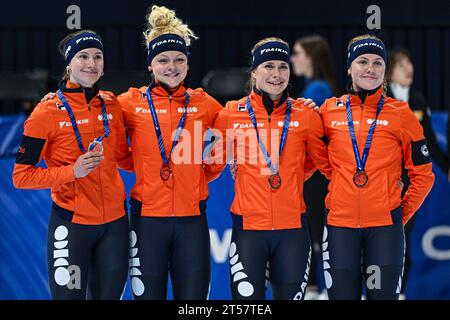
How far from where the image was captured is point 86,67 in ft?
16.8

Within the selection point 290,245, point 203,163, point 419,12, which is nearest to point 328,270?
point 290,245

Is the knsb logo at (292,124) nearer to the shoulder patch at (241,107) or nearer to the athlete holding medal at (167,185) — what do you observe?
the shoulder patch at (241,107)

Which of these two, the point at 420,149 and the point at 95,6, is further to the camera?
the point at 95,6

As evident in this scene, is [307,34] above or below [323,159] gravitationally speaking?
above

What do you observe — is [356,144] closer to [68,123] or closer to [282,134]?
[282,134]

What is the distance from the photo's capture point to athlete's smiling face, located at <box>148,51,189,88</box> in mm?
5211

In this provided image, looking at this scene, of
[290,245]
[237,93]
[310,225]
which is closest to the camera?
[290,245]

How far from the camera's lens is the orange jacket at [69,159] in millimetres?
5051

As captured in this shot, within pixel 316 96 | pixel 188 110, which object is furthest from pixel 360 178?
pixel 316 96

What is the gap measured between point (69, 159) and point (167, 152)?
0.55 metres

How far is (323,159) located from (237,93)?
3.30 m

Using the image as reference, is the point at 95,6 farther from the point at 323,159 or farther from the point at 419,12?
the point at 323,159

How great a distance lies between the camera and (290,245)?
5.08m
